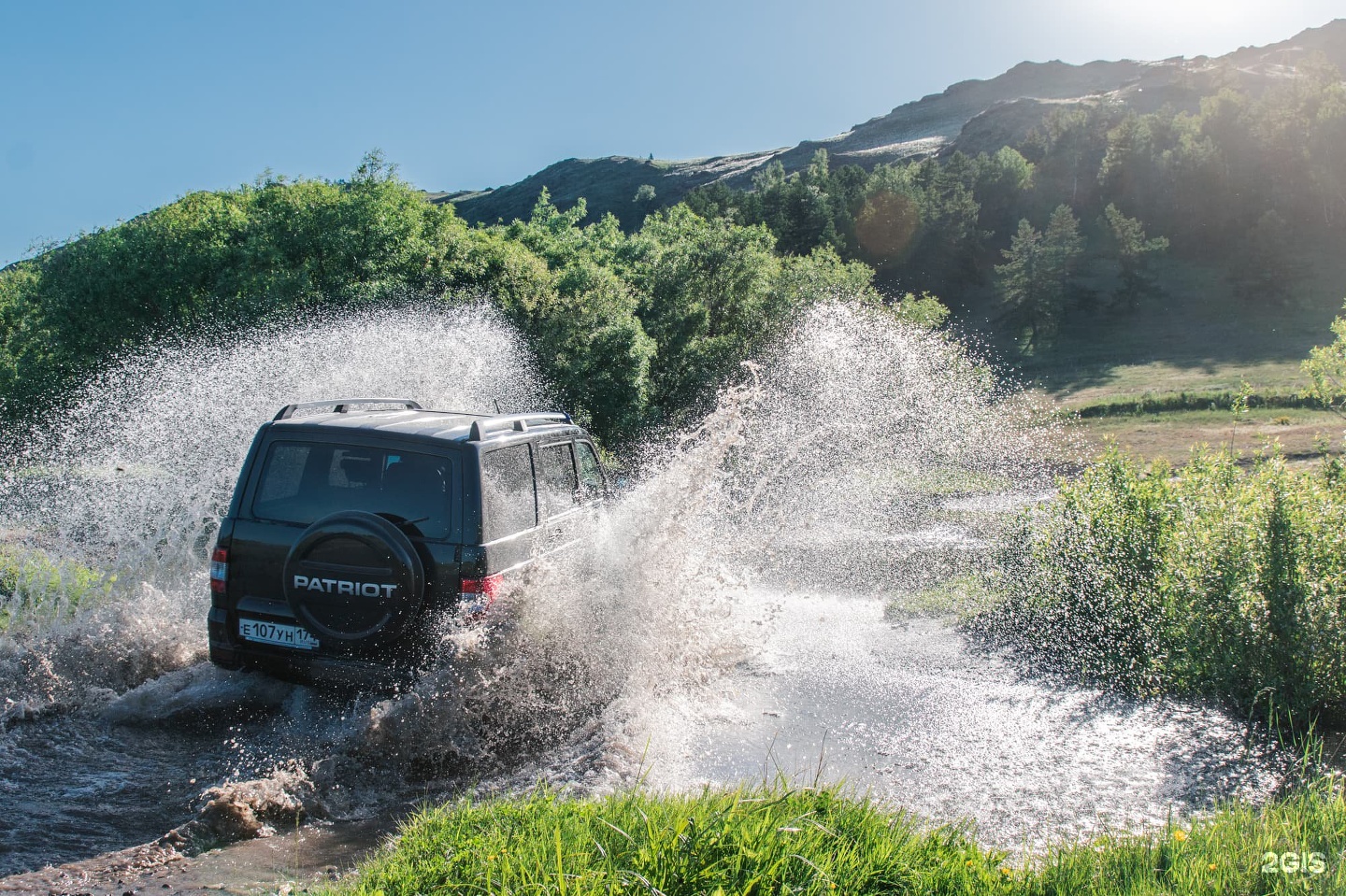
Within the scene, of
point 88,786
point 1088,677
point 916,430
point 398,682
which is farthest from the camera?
point 916,430

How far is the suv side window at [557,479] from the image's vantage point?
6609 mm

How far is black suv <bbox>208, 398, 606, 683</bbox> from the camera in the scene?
5.50 m

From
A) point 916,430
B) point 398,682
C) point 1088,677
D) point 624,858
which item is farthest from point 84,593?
point 916,430

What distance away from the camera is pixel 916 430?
1109 inches

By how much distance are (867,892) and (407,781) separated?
2899mm

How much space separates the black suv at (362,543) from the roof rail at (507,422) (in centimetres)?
2

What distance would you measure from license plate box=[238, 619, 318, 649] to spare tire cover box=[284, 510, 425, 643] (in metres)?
0.10

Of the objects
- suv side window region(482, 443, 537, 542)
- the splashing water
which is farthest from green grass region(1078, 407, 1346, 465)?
suv side window region(482, 443, 537, 542)

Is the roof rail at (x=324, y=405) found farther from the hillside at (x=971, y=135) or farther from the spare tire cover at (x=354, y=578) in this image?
the hillside at (x=971, y=135)

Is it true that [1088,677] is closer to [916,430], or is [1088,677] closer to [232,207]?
[916,430]

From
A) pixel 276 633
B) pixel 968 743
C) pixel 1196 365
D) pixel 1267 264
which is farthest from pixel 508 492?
pixel 1267 264

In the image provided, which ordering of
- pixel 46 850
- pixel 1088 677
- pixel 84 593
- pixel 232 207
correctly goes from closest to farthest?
pixel 46 850
pixel 1088 677
pixel 84 593
pixel 232 207

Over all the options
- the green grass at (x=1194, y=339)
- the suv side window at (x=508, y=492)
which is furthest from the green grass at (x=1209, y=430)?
the suv side window at (x=508, y=492)

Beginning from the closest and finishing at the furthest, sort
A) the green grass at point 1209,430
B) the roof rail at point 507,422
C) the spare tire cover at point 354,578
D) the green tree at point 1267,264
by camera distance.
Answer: the spare tire cover at point 354,578 < the roof rail at point 507,422 < the green grass at point 1209,430 < the green tree at point 1267,264
